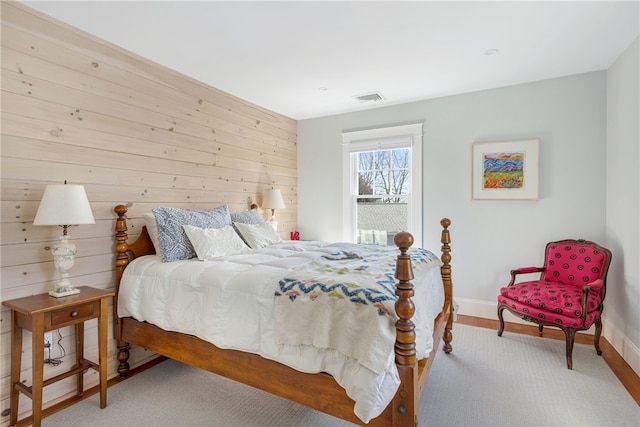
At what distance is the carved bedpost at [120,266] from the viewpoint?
96.3 inches

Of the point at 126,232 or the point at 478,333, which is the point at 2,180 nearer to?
the point at 126,232

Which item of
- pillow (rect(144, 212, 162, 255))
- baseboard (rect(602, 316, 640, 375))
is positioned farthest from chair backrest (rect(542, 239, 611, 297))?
pillow (rect(144, 212, 162, 255))

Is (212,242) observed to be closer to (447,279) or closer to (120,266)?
(120,266)

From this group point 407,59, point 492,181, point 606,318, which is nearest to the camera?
point 407,59

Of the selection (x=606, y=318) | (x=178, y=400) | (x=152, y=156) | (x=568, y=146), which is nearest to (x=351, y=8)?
(x=152, y=156)

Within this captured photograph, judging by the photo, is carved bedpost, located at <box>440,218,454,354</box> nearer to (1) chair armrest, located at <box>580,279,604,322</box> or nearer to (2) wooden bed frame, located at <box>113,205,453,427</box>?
(2) wooden bed frame, located at <box>113,205,453,427</box>

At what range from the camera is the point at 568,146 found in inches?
126

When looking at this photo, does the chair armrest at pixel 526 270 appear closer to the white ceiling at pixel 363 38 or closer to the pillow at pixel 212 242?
the white ceiling at pixel 363 38

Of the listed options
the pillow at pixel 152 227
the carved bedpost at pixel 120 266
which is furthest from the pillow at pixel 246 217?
the carved bedpost at pixel 120 266

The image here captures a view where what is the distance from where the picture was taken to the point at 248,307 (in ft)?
6.00

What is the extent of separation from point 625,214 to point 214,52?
142 inches

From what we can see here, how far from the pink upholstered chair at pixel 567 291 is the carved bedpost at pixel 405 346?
1.83m

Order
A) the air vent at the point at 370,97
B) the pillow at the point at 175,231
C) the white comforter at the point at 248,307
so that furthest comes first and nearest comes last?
the air vent at the point at 370,97 < the pillow at the point at 175,231 < the white comforter at the point at 248,307

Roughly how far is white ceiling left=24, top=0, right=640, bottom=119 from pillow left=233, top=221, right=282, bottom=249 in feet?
4.78
